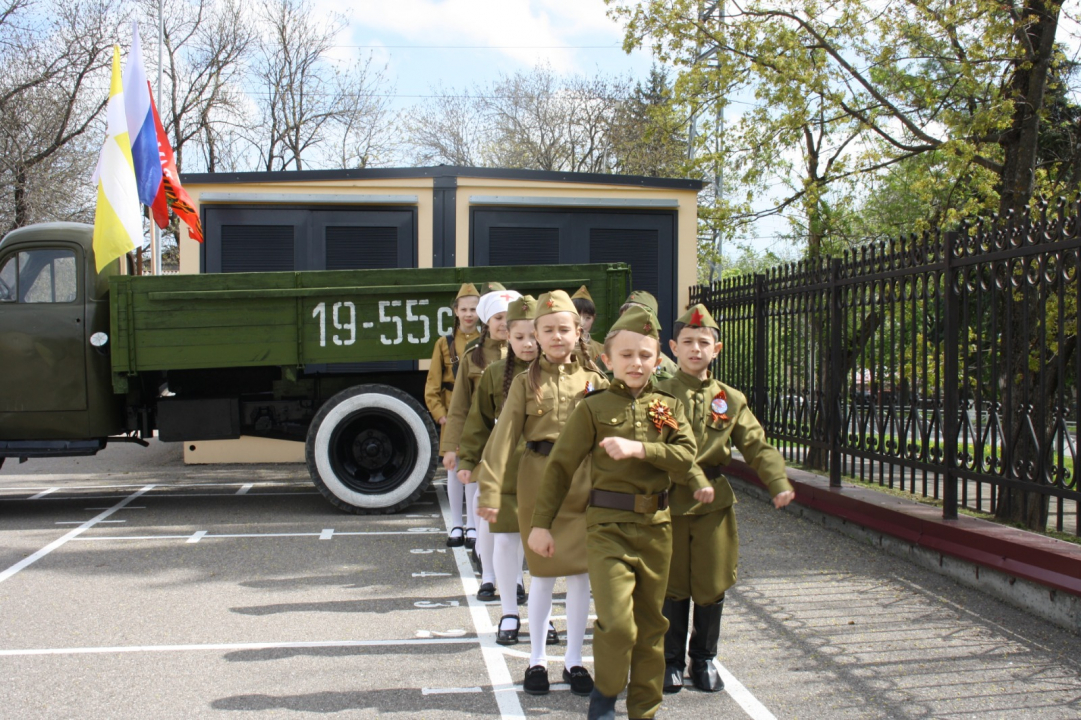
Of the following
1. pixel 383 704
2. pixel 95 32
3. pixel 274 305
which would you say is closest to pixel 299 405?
pixel 274 305

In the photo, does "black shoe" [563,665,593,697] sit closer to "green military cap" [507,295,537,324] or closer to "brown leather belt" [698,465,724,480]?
"brown leather belt" [698,465,724,480]

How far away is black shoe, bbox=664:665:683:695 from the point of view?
3801mm

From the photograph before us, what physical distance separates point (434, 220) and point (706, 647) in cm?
A: 749

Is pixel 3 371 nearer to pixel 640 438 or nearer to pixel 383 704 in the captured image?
pixel 383 704

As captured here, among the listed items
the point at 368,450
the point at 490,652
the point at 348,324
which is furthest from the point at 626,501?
the point at 348,324

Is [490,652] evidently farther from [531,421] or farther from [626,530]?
[626,530]

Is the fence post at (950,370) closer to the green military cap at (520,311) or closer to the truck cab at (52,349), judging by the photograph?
the green military cap at (520,311)

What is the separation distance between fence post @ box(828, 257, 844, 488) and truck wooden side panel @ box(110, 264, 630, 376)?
70.1 inches

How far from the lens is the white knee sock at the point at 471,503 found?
19.4ft

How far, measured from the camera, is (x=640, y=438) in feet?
11.0

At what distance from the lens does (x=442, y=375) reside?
682 cm

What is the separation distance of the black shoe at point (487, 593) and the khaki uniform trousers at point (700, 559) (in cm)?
172

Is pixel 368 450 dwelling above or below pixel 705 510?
below

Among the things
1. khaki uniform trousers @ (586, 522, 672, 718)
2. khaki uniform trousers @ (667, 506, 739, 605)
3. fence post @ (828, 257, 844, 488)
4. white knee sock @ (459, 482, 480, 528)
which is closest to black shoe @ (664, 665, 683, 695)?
khaki uniform trousers @ (667, 506, 739, 605)
